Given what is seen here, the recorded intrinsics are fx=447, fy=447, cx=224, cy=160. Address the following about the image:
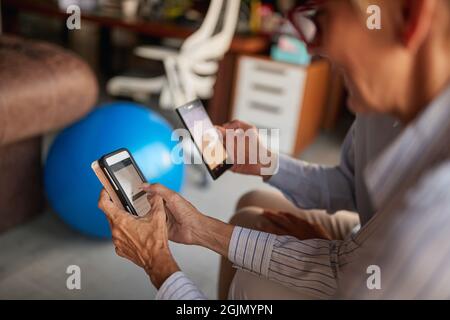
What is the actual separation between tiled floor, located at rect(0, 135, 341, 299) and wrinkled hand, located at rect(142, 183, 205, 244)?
453 millimetres

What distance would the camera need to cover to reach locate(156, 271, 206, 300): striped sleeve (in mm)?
677

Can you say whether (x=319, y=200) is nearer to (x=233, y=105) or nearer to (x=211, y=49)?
(x=211, y=49)

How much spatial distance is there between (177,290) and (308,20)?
0.44 m

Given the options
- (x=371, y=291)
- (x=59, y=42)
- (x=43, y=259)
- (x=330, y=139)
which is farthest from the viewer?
(x=59, y=42)

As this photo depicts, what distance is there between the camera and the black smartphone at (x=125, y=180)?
2.55ft

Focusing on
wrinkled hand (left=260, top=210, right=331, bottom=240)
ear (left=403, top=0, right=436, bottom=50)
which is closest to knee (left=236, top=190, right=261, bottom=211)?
wrinkled hand (left=260, top=210, right=331, bottom=240)

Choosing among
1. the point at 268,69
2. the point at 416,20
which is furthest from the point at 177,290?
the point at 268,69

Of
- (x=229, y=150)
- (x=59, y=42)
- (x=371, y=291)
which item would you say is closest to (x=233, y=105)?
(x=229, y=150)

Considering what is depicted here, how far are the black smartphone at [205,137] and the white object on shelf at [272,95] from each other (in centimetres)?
152

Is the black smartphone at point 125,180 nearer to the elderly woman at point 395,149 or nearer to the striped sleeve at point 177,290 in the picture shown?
the elderly woman at point 395,149

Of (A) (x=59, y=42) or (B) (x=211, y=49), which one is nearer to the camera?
(B) (x=211, y=49)

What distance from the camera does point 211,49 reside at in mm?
2354

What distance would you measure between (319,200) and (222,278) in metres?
0.29
